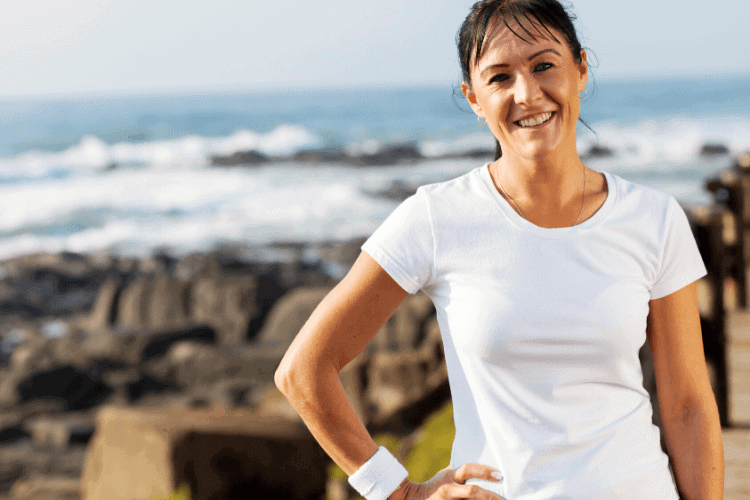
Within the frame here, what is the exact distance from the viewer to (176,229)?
2509cm

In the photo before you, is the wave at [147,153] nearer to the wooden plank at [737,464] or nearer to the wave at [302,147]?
the wave at [302,147]

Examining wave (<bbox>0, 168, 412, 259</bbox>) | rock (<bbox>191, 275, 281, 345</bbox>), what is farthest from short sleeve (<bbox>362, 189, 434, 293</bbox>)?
wave (<bbox>0, 168, 412, 259</bbox>)

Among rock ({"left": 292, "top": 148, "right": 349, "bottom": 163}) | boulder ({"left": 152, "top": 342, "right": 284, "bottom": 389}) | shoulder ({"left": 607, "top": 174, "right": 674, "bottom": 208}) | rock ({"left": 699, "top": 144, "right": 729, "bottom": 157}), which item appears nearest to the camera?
shoulder ({"left": 607, "top": 174, "right": 674, "bottom": 208})

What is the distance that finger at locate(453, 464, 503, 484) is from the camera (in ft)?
4.78

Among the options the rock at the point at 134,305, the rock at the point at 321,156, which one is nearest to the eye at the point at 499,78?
the rock at the point at 134,305

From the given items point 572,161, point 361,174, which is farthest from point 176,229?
point 572,161

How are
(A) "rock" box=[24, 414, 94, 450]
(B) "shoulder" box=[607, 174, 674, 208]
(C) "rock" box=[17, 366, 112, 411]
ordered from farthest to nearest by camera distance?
(C) "rock" box=[17, 366, 112, 411]
(A) "rock" box=[24, 414, 94, 450]
(B) "shoulder" box=[607, 174, 674, 208]

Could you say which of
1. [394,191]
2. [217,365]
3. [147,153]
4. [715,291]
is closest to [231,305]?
[217,365]

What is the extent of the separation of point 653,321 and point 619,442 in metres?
0.27

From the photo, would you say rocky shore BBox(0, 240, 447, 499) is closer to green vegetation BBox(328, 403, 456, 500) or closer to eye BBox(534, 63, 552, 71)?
green vegetation BBox(328, 403, 456, 500)

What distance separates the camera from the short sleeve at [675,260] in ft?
4.98

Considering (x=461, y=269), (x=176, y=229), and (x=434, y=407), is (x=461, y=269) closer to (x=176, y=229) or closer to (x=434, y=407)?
(x=434, y=407)

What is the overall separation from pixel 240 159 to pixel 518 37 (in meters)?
30.0

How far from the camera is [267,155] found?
31.0 m
